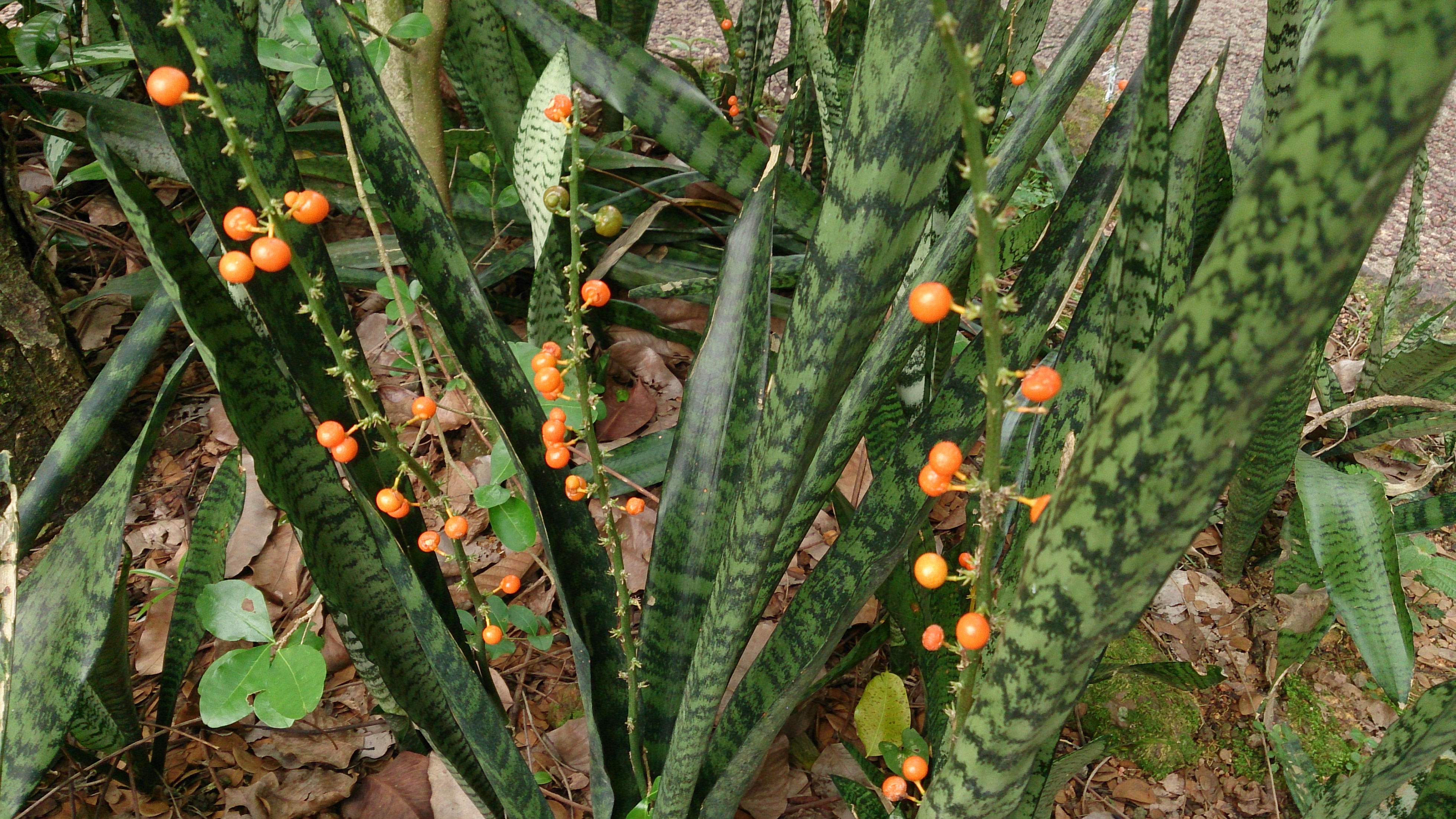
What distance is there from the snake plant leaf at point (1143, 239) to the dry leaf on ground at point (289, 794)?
89cm

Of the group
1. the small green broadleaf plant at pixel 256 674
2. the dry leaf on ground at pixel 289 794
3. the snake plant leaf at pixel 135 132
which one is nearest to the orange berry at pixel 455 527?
the small green broadleaf plant at pixel 256 674

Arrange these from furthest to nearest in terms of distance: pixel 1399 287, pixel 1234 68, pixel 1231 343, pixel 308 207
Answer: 1. pixel 1234 68
2. pixel 1399 287
3. pixel 308 207
4. pixel 1231 343

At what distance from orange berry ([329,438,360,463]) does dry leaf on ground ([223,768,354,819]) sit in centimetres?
54

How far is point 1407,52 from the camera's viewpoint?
0.20 m

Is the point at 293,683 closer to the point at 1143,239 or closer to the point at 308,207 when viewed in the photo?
the point at 308,207

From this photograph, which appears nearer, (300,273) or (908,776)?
(300,273)

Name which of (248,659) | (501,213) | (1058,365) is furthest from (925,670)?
(501,213)

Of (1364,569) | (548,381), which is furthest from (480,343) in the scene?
(1364,569)

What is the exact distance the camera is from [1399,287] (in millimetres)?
1299

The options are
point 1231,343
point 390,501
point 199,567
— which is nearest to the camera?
point 1231,343

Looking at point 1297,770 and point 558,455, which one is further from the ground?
point 558,455

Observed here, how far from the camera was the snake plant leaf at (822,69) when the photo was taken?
1.00 meters

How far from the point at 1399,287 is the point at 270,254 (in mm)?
1539

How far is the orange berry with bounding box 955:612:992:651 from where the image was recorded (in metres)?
0.42
